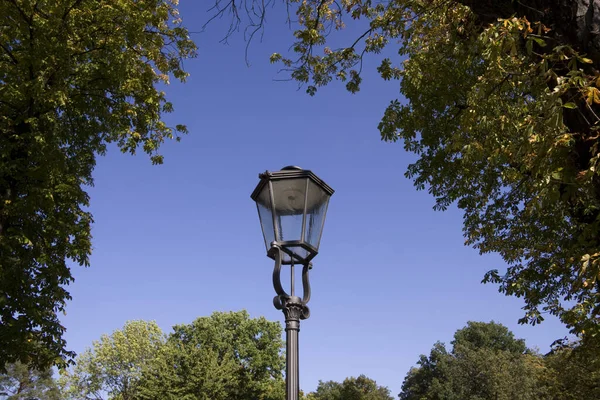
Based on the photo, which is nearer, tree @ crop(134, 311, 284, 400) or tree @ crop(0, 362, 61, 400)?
tree @ crop(134, 311, 284, 400)

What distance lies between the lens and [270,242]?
4.42 meters

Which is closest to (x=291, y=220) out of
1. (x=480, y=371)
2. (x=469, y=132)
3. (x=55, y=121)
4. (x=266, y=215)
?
(x=266, y=215)

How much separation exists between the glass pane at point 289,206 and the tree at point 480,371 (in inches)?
1193

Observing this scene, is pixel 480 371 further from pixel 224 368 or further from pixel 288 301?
pixel 288 301

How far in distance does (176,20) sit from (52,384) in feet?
179

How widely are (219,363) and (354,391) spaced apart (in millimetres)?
21693

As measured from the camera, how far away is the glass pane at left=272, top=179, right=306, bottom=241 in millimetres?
4336

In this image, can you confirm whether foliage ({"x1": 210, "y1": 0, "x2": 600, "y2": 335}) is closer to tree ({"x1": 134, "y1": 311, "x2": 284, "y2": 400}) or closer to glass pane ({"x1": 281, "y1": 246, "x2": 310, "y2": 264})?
glass pane ({"x1": 281, "y1": 246, "x2": 310, "y2": 264})

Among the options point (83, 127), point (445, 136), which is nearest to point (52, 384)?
point (83, 127)

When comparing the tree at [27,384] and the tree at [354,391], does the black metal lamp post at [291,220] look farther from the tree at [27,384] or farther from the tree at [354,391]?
the tree at [27,384]

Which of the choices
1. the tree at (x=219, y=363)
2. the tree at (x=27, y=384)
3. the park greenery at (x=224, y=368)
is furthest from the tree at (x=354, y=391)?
the tree at (x=27, y=384)

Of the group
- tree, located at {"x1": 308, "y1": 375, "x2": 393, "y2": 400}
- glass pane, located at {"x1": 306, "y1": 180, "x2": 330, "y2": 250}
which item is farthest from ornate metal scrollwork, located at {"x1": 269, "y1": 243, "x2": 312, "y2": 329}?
tree, located at {"x1": 308, "y1": 375, "x2": 393, "y2": 400}

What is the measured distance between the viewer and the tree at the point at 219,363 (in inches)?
1268

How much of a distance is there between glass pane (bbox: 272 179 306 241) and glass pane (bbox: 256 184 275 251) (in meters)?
0.08
